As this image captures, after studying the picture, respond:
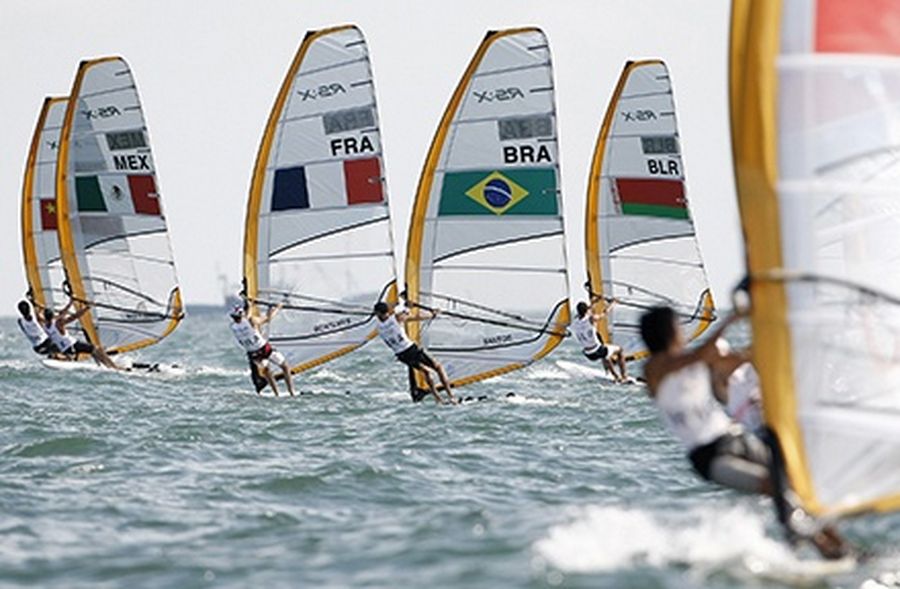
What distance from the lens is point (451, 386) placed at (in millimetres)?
19438

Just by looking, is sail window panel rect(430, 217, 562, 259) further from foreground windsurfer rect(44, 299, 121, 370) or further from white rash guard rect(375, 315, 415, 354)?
foreground windsurfer rect(44, 299, 121, 370)

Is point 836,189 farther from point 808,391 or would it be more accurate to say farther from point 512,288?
Result: point 512,288

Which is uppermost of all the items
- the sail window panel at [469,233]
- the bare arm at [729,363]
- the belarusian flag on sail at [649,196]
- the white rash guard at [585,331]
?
the bare arm at [729,363]

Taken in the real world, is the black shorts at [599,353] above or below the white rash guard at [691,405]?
below

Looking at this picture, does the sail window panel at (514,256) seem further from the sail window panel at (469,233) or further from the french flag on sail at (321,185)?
the french flag on sail at (321,185)

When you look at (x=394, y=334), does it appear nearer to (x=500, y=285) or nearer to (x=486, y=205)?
(x=500, y=285)

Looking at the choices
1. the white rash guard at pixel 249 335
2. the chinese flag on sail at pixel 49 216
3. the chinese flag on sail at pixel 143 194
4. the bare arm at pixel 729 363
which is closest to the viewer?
the bare arm at pixel 729 363

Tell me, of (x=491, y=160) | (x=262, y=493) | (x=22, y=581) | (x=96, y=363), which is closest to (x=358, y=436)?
(x=262, y=493)

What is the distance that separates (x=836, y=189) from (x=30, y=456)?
288 inches

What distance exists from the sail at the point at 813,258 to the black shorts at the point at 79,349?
16.9 meters

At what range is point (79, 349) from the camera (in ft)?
78.4

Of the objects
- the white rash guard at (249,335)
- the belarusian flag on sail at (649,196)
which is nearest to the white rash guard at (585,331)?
the belarusian flag on sail at (649,196)

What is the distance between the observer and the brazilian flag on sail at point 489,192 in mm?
19266

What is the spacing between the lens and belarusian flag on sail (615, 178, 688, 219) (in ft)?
77.4
